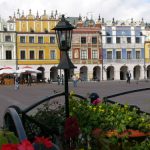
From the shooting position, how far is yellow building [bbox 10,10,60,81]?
65.0m

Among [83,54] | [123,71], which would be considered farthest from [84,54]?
[123,71]

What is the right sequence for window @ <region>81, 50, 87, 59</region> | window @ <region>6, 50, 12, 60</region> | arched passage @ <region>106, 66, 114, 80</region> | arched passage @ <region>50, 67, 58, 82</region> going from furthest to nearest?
arched passage @ <region>106, 66, 114, 80</region>, window @ <region>81, 50, 87, 59</region>, arched passage @ <region>50, 67, 58, 82</region>, window @ <region>6, 50, 12, 60</region>

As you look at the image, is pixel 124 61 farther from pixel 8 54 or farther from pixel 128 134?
pixel 128 134

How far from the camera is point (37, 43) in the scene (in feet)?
216

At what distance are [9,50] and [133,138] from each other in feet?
199

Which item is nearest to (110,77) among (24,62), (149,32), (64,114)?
(149,32)

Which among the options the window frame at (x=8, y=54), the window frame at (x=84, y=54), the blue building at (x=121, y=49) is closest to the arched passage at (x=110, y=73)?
the blue building at (x=121, y=49)

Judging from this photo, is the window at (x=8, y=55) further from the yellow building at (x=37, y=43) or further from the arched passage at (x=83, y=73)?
the arched passage at (x=83, y=73)

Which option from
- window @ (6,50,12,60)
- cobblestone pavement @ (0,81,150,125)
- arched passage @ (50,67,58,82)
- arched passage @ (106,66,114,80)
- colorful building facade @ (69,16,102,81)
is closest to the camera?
cobblestone pavement @ (0,81,150,125)

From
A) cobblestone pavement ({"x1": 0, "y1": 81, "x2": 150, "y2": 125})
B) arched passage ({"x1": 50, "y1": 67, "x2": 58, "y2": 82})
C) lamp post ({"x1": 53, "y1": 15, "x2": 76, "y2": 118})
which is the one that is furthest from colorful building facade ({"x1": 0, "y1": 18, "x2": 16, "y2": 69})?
lamp post ({"x1": 53, "y1": 15, "x2": 76, "y2": 118})

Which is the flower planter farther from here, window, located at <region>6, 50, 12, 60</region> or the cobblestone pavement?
window, located at <region>6, 50, 12, 60</region>

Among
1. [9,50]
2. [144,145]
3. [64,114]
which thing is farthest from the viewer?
[9,50]

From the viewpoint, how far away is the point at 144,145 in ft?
14.0

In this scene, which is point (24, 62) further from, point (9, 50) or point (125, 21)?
point (125, 21)
